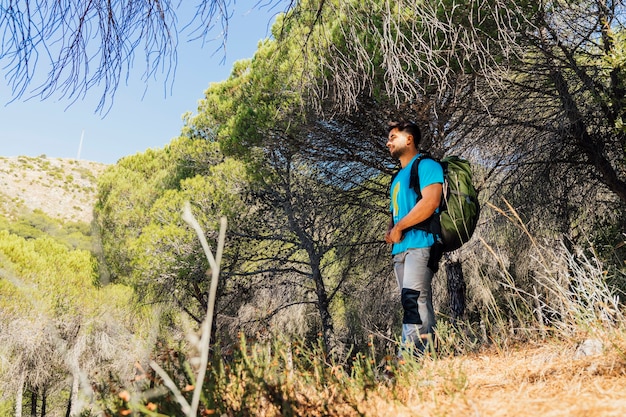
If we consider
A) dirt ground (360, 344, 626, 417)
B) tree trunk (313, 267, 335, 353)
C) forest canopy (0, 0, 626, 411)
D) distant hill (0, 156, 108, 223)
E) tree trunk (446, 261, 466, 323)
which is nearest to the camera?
dirt ground (360, 344, 626, 417)

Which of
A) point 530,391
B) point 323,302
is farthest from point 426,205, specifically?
point 323,302

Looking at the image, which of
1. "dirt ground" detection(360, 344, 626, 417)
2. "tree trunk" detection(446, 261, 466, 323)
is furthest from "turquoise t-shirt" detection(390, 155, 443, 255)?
"tree trunk" detection(446, 261, 466, 323)

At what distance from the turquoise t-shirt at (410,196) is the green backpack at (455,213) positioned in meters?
0.06

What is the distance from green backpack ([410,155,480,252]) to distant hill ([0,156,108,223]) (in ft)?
156

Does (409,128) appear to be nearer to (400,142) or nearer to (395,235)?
(400,142)

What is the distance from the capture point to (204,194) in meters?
9.79

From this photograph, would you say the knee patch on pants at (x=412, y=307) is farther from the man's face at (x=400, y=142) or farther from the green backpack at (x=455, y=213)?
the man's face at (x=400, y=142)

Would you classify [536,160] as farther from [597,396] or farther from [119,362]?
[119,362]

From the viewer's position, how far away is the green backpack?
2426 millimetres

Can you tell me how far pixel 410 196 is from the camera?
105 inches

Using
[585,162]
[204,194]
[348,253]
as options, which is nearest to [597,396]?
[585,162]

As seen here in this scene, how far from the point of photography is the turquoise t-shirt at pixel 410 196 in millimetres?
2490

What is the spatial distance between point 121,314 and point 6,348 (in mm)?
2855

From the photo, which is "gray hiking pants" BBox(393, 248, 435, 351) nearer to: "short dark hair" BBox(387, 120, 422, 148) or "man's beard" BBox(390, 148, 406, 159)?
"man's beard" BBox(390, 148, 406, 159)
